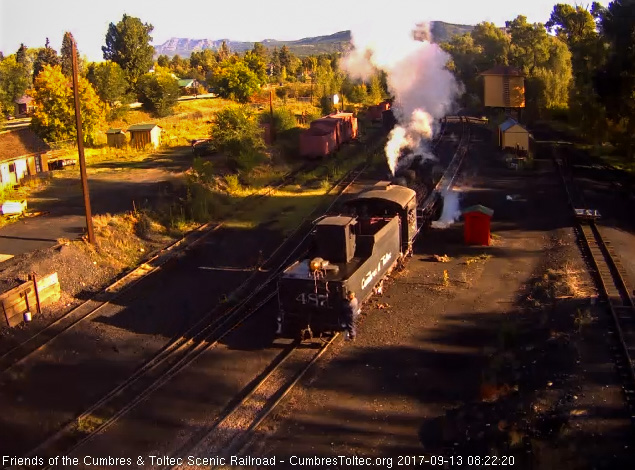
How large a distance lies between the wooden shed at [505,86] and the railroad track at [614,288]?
114 feet

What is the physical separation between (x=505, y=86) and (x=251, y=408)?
56.0 m

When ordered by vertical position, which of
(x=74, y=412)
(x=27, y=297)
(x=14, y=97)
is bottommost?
(x=74, y=412)

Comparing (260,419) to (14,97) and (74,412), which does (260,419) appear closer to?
(74,412)

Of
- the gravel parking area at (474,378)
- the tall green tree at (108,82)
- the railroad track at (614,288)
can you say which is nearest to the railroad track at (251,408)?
the gravel parking area at (474,378)

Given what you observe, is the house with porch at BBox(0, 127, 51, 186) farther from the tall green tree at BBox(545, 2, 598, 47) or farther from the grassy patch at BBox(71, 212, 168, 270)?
the tall green tree at BBox(545, 2, 598, 47)

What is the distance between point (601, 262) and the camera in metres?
19.3

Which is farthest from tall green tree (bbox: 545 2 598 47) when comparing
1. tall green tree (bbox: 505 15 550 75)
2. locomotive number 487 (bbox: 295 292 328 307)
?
locomotive number 487 (bbox: 295 292 328 307)

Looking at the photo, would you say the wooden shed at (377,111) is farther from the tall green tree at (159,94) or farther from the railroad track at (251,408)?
the railroad track at (251,408)

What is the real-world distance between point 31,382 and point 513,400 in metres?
10.3

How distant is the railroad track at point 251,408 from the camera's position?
33.1ft

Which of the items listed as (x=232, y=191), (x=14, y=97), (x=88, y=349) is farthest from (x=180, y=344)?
(x=14, y=97)

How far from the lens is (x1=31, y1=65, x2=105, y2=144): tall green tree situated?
4603cm

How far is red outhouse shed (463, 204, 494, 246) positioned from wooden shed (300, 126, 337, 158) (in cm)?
1933

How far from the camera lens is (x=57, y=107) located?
46688 mm
